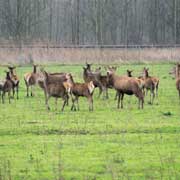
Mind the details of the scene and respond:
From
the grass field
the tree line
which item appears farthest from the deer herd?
the tree line

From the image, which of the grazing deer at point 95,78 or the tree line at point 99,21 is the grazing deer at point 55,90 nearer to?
the grazing deer at point 95,78

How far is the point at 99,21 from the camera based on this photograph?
68.9 metres

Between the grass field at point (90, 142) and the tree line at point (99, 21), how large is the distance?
147 feet

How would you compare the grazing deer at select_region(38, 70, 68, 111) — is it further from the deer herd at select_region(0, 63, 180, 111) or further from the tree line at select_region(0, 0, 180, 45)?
the tree line at select_region(0, 0, 180, 45)

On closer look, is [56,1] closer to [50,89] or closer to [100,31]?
[100,31]

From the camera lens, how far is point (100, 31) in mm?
70938

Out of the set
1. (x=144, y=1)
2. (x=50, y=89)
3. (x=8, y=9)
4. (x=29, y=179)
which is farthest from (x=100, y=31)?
(x=29, y=179)

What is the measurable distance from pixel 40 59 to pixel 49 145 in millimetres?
30900

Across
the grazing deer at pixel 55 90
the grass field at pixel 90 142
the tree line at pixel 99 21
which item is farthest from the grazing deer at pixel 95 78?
the tree line at pixel 99 21

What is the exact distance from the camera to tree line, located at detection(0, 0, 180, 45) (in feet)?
230

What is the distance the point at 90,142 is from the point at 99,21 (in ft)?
179

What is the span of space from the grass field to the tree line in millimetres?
44682

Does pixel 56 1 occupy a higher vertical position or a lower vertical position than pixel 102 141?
higher

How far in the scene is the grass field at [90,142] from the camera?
39.4 ft
